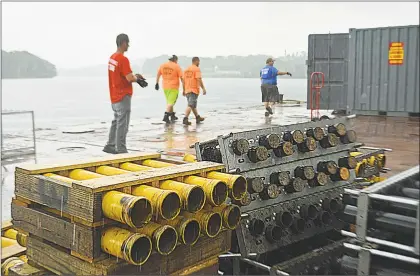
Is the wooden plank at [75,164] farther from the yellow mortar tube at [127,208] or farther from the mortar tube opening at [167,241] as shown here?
the mortar tube opening at [167,241]

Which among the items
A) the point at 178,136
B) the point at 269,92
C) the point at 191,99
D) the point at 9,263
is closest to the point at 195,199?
the point at 9,263

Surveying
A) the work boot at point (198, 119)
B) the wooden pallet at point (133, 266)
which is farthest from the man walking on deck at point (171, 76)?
the wooden pallet at point (133, 266)

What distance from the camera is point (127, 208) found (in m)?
2.95

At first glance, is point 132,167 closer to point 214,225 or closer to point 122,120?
point 214,225

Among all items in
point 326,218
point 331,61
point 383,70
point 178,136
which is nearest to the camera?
point 326,218

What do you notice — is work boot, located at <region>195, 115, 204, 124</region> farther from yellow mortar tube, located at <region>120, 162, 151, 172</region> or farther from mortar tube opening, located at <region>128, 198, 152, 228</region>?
mortar tube opening, located at <region>128, 198, 152, 228</region>

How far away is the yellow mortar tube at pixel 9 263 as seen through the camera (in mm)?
3648

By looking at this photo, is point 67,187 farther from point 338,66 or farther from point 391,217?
point 338,66

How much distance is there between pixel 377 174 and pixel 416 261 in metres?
2.84

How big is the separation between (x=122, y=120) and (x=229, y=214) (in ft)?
13.6

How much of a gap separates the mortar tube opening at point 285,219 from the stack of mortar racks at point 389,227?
1.59 metres

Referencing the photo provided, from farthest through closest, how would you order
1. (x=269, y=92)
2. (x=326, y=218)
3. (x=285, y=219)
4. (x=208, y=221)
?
(x=269, y=92) < (x=326, y=218) < (x=285, y=219) < (x=208, y=221)

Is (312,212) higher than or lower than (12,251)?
higher

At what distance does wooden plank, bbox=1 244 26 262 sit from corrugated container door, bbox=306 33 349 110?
12230mm
